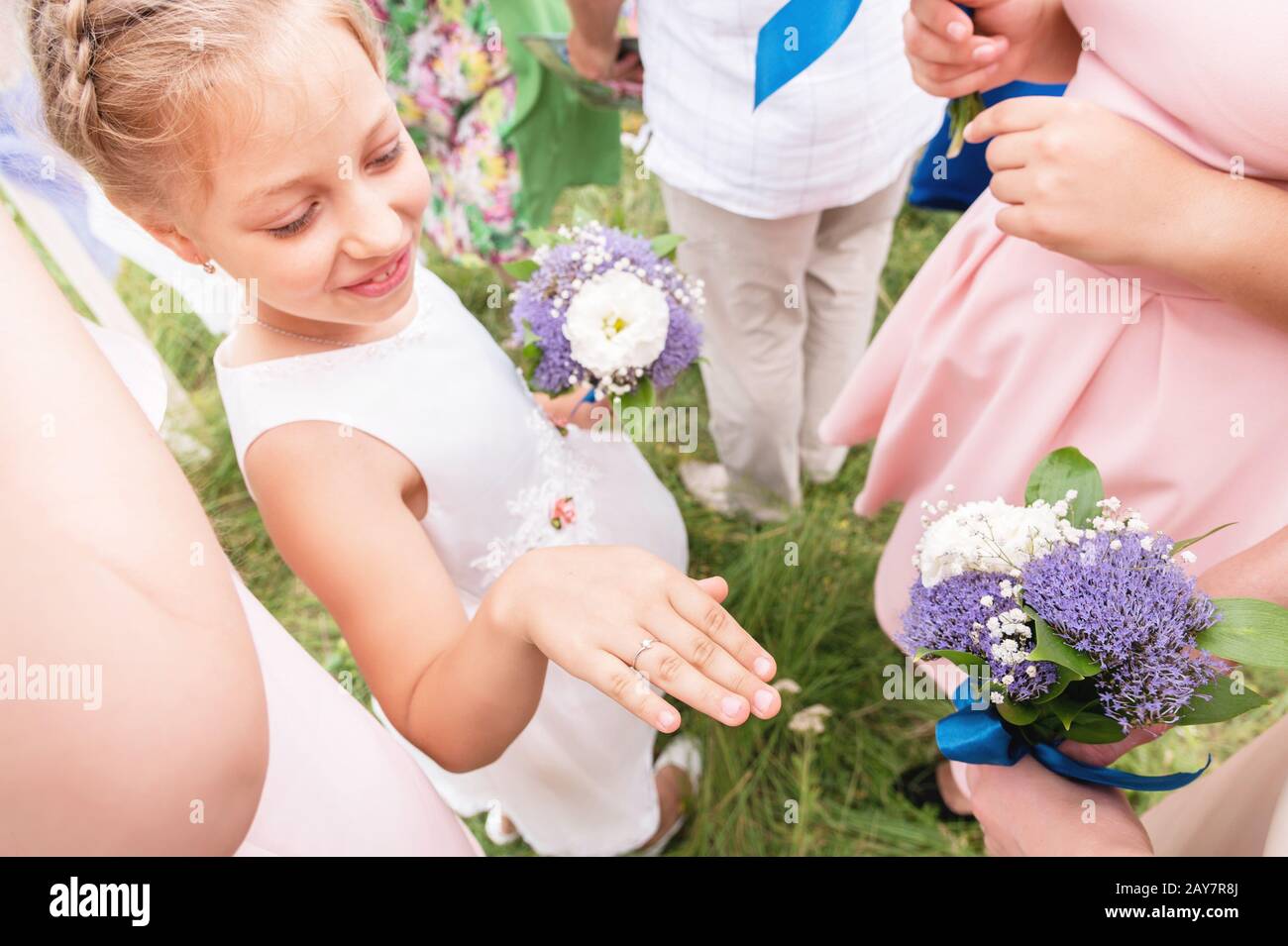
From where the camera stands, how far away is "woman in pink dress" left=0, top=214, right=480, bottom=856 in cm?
67

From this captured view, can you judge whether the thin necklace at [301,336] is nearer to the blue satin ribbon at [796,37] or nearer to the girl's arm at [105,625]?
the girl's arm at [105,625]

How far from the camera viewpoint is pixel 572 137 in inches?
111

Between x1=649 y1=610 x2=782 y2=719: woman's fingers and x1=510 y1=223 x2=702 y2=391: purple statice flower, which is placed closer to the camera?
x1=649 y1=610 x2=782 y2=719: woman's fingers

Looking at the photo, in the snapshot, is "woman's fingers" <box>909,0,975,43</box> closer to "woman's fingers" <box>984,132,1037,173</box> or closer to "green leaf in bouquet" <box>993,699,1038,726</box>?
"woman's fingers" <box>984,132,1037,173</box>

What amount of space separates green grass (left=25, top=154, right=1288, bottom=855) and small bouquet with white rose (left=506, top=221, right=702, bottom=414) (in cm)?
102

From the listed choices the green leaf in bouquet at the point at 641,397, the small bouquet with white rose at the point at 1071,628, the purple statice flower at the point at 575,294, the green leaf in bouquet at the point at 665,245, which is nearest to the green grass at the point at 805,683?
the green leaf in bouquet at the point at 665,245

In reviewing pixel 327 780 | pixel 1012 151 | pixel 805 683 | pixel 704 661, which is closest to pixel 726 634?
pixel 704 661

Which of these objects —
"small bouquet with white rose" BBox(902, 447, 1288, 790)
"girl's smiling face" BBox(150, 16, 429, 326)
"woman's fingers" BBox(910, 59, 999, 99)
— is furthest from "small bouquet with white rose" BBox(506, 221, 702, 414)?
"small bouquet with white rose" BBox(902, 447, 1288, 790)

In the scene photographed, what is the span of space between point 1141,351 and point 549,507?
1.12m

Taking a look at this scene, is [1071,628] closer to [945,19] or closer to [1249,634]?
[1249,634]

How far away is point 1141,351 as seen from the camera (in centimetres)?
146
